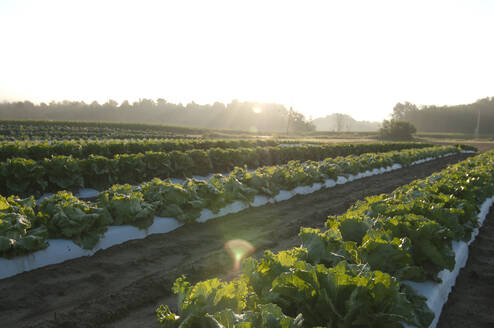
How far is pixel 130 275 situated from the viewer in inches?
162

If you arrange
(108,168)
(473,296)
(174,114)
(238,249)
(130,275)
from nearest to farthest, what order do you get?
(473,296) → (130,275) → (238,249) → (108,168) → (174,114)

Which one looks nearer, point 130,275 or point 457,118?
point 130,275

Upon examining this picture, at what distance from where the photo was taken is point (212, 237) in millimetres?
5555

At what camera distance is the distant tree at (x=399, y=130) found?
53.2 m

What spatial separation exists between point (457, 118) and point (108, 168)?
88084mm

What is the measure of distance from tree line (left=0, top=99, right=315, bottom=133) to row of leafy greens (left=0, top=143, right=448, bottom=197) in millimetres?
88051

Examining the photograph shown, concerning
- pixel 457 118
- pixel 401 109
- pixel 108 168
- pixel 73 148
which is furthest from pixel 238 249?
pixel 401 109

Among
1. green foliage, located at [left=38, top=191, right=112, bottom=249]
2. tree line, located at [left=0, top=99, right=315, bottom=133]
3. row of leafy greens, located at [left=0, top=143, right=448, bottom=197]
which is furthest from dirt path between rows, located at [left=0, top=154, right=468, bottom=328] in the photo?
tree line, located at [left=0, top=99, right=315, bottom=133]

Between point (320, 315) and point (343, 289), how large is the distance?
0.84ft

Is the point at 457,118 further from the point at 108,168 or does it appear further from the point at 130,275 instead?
the point at 130,275

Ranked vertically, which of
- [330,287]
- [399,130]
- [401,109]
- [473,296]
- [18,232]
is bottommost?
[473,296]

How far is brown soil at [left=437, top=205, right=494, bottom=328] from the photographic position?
11.2ft

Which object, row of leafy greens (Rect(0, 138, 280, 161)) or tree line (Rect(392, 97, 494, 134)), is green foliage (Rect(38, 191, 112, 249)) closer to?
row of leafy greens (Rect(0, 138, 280, 161))

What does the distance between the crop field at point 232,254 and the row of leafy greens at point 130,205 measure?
20 millimetres
